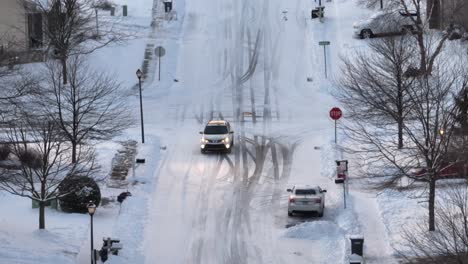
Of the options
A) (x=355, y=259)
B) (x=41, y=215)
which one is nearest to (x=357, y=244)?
(x=355, y=259)

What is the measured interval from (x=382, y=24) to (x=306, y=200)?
2479 centimetres

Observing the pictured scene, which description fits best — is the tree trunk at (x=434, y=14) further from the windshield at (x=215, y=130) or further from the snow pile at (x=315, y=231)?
the snow pile at (x=315, y=231)

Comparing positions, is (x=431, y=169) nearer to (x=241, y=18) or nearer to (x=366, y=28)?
(x=366, y=28)

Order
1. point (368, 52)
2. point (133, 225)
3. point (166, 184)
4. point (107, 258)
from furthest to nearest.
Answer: point (368, 52), point (166, 184), point (133, 225), point (107, 258)

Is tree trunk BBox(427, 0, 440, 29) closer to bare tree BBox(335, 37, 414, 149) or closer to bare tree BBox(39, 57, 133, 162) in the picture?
bare tree BBox(335, 37, 414, 149)

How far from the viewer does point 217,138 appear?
4103cm

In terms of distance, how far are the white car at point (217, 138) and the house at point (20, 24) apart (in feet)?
57.1

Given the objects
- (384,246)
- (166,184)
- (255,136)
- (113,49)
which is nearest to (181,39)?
(113,49)

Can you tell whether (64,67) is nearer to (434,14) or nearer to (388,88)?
(388,88)

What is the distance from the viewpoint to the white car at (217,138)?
41.0 meters

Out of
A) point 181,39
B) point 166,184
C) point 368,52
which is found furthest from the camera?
point 181,39

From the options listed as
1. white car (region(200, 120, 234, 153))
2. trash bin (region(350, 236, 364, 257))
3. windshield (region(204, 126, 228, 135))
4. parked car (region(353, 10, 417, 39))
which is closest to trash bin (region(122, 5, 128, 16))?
parked car (region(353, 10, 417, 39))

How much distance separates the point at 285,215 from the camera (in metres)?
33.5

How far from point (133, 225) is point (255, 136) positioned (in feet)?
42.5
